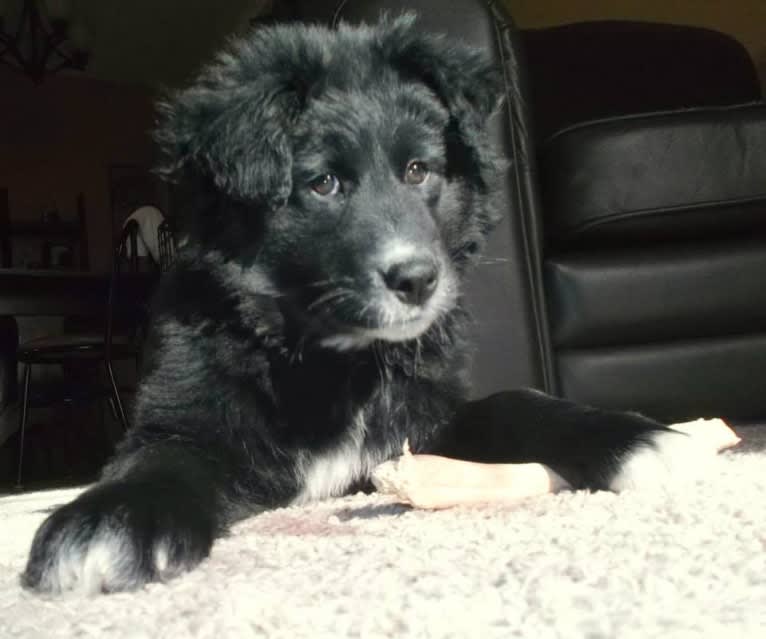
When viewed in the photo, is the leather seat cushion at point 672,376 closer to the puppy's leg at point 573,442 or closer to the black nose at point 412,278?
the puppy's leg at point 573,442

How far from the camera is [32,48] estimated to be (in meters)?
5.65

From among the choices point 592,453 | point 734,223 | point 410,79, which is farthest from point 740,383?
point 410,79

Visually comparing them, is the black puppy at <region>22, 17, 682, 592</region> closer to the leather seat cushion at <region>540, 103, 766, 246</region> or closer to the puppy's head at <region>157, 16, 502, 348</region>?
the puppy's head at <region>157, 16, 502, 348</region>

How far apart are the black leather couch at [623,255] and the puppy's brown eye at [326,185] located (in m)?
0.66

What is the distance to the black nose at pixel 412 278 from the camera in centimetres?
117

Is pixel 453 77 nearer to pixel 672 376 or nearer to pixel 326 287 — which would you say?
pixel 326 287

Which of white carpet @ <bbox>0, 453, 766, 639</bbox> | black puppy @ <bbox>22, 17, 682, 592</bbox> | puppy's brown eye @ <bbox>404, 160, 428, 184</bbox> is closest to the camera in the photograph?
white carpet @ <bbox>0, 453, 766, 639</bbox>

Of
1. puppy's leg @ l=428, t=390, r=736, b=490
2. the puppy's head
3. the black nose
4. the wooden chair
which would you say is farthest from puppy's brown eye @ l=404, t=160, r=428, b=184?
the wooden chair

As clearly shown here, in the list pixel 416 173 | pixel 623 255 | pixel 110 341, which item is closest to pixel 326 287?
pixel 416 173

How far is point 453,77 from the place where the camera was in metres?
1.42

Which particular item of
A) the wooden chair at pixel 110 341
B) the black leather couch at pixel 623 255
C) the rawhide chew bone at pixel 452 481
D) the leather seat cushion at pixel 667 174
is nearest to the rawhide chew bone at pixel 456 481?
the rawhide chew bone at pixel 452 481

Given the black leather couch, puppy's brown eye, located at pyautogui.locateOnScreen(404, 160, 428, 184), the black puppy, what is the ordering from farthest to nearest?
the black leather couch → puppy's brown eye, located at pyautogui.locateOnScreen(404, 160, 428, 184) → the black puppy

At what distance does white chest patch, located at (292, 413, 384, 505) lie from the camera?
4.31ft

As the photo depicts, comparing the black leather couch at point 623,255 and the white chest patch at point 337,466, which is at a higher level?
the black leather couch at point 623,255
